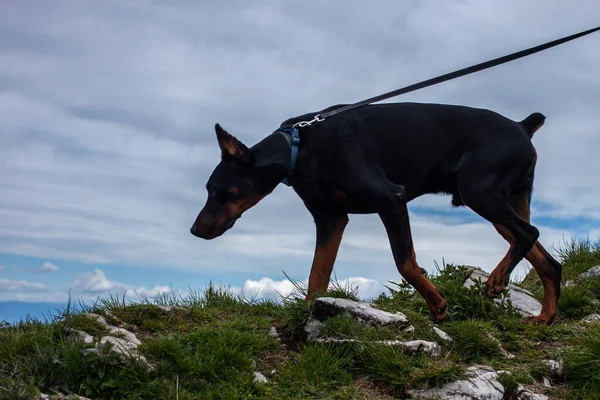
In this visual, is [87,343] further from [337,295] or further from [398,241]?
[398,241]

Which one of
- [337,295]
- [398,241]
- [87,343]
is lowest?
[87,343]

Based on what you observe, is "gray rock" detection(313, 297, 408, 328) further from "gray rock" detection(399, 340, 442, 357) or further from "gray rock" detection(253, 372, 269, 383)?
"gray rock" detection(253, 372, 269, 383)

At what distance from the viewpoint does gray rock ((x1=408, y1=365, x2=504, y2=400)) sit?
5.05 m

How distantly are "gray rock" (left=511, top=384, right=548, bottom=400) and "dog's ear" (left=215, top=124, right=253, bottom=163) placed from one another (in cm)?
301

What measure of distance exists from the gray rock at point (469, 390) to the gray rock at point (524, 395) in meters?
0.14

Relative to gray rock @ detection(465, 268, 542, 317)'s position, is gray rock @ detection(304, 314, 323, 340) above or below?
below

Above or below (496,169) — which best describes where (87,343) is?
below

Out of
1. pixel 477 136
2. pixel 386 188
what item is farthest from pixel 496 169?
pixel 386 188

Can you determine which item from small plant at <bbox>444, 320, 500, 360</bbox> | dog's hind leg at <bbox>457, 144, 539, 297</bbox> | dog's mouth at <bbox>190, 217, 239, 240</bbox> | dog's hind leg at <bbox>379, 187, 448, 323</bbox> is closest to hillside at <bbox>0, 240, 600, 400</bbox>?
small plant at <bbox>444, 320, 500, 360</bbox>

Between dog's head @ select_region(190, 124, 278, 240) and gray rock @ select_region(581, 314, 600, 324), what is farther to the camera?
gray rock @ select_region(581, 314, 600, 324)

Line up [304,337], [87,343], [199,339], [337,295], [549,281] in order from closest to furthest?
[87,343] < [199,339] < [304,337] < [337,295] < [549,281]

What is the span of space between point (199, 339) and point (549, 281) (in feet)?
12.2

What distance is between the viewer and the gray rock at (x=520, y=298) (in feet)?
23.6

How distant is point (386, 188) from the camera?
5891 mm
